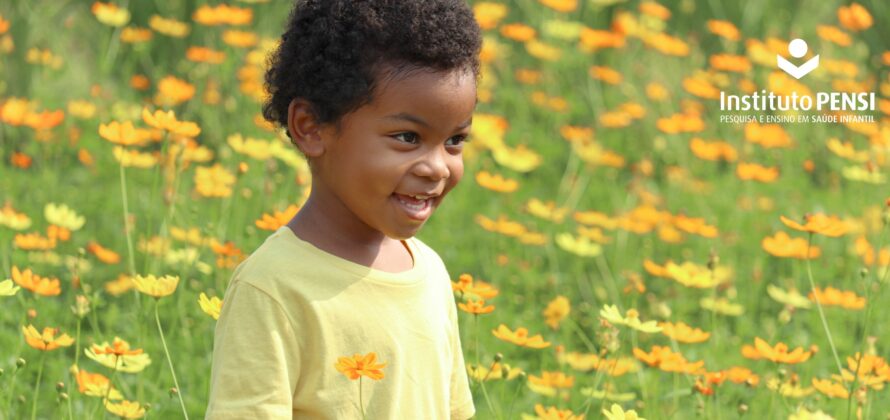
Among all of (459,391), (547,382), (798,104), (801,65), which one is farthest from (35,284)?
(801,65)

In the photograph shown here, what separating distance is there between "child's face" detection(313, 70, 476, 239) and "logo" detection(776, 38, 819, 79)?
3.34 m

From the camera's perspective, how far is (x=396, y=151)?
191 cm

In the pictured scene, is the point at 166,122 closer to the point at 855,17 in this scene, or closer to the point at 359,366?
the point at 359,366

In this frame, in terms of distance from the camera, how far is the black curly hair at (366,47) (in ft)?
6.26

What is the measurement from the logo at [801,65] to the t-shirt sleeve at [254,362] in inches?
140

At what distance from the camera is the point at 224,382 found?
1.84 meters

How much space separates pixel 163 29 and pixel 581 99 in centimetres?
169

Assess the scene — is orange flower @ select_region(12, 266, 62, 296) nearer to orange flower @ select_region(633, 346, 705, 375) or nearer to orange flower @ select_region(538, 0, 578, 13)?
orange flower @ select_region(633, 346, 705, 375)

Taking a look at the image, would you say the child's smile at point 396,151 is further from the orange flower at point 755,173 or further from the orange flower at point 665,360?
the orange flower at point 755,173

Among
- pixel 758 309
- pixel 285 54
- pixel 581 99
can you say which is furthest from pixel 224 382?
pixel 581 99

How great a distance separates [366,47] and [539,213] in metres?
1.99

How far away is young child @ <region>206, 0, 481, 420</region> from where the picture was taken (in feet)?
6.07

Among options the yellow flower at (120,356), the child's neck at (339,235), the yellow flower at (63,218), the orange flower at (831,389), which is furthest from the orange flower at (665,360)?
the yellow flower at (63,218)

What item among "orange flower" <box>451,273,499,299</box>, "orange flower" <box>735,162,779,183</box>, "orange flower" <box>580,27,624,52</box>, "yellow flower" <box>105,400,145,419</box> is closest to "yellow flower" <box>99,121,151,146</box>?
"yellow flower" <box>105,400,145,419</box>
